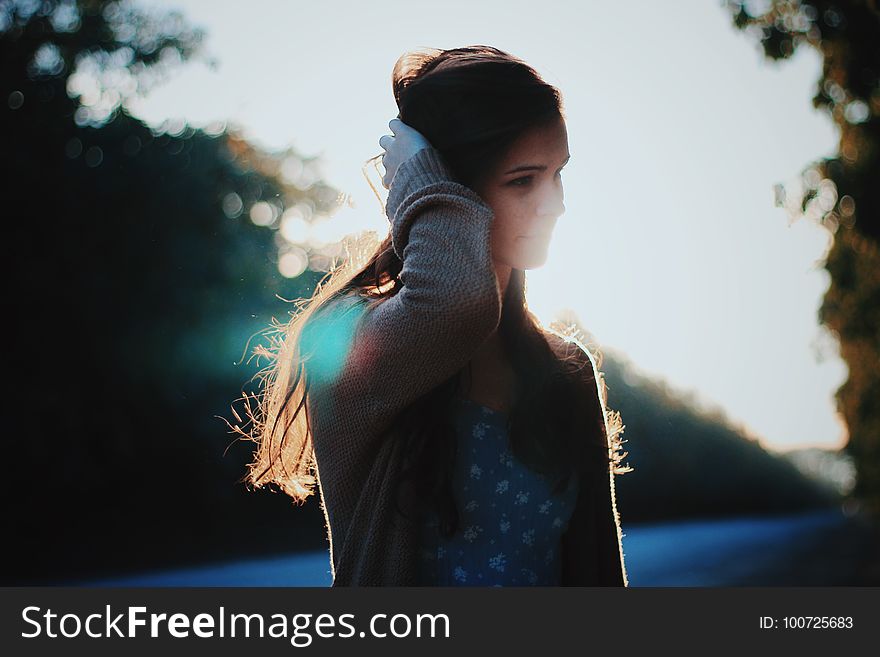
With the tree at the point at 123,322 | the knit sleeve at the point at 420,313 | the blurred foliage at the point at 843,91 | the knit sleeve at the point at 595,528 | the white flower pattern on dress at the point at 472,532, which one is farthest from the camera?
the tree at the point at 123,322

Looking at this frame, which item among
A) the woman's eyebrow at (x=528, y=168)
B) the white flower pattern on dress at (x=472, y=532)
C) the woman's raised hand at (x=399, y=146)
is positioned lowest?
the white flower pattern on dress at (x=472, y=532)

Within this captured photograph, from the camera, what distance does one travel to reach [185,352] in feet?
36.0

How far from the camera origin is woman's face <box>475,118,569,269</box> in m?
1.76

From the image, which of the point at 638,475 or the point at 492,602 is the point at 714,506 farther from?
the point at 492,602

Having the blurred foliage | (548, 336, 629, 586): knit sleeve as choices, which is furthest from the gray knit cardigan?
the blurred foliage

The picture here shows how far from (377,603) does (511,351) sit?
73 cm

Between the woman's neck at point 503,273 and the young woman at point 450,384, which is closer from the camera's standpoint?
the young woman at point 450,384

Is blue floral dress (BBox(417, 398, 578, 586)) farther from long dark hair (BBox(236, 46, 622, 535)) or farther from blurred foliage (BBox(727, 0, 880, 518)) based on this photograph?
blurred foliage (BBox(727, 0, 880, 518))

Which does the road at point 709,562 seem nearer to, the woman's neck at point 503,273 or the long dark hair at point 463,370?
the long dark hair at point 463,370

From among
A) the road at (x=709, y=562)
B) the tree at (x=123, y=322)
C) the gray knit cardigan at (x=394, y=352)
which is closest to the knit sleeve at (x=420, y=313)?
the gray knit cardigan at (x=394, y=352)

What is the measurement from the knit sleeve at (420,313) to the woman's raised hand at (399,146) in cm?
7

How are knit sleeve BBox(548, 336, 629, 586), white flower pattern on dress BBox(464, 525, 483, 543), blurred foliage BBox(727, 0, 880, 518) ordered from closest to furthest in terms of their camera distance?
1. white flower pattern on dress BBox(464, 525, 483, 543)
2. knit sleeve BBox(548, 336, 629, 586)
3. blurred foliage BBox(727, 0, 880, 518)

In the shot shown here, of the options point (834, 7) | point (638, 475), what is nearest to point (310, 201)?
point (638, 475)

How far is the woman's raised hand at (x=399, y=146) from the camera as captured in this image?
5.85ft
